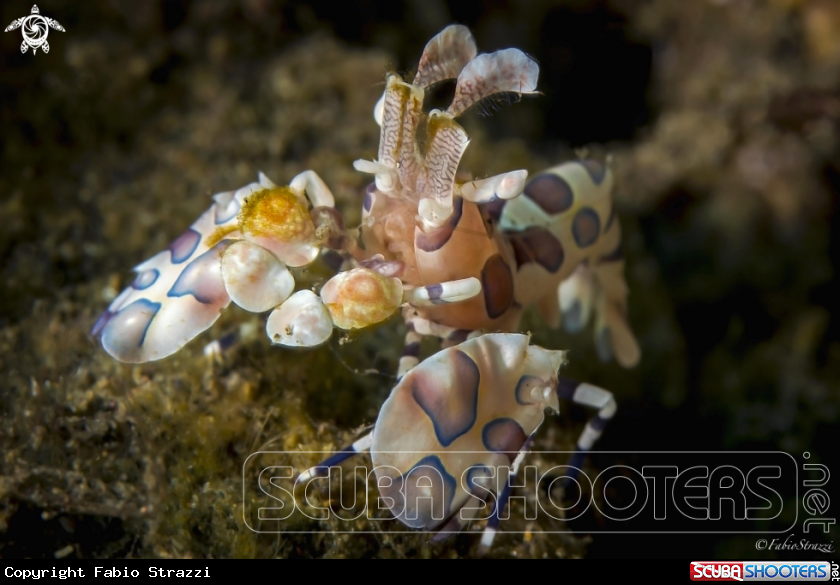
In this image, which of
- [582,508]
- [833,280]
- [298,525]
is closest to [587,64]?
[833,280]

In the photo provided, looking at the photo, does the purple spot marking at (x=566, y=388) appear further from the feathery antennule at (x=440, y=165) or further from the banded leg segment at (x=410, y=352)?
the feathery antennule at (x=440, y=165)

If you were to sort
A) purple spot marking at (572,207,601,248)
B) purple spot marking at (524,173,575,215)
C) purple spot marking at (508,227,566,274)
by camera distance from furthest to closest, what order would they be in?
purple spot marking at (572,207,601,248)
purple spot marking at (524,173,575,215)
purple spot marking at (508,227,566,274)

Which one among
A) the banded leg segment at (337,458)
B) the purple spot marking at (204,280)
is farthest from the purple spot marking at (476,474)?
the purple spot marking at (204,280)

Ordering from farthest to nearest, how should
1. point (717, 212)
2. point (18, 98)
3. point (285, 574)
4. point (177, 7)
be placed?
point (717, 212) < point (177, 7) < point (18, 98) < point (285, 574)

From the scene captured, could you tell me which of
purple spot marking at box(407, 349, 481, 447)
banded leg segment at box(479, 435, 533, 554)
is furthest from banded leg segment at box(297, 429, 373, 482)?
banded leg segment at box(479, 435, 533, 554)

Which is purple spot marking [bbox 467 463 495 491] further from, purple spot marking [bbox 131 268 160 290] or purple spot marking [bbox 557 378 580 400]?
purple spot marking [bbox 131 268 160 290]

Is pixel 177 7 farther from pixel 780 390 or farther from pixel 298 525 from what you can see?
pixel 780 390
